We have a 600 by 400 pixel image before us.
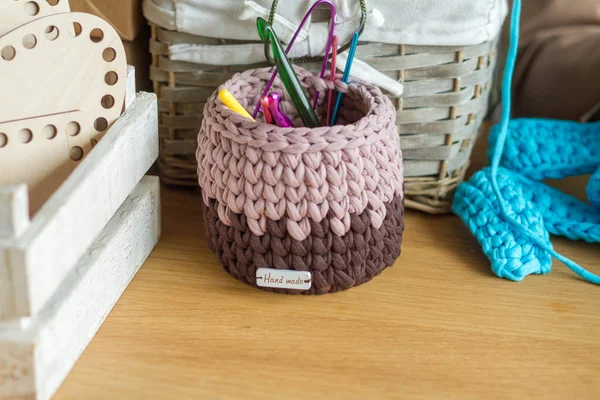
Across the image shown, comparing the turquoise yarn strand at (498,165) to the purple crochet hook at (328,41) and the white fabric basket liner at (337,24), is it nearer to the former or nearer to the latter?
the white fabric basket liner at (337,24)

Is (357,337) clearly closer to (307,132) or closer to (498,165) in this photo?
(307,132)

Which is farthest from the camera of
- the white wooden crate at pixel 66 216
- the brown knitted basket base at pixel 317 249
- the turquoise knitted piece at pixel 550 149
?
the turquoise knitted piece at pixel 550 149

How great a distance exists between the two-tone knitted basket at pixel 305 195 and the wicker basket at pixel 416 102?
7 cm

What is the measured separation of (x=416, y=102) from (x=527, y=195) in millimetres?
121

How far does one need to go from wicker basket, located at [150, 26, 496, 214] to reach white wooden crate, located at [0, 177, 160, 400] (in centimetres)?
8

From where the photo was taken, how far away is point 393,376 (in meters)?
0.41

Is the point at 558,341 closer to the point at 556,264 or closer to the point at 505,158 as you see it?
the point at 556,264

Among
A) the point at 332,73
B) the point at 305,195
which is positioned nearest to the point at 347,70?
the point at 332,73

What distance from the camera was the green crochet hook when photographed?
466 mm

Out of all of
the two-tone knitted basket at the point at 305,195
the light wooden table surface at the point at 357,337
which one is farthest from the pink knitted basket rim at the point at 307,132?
the light wooden table surface at the point at 357,337

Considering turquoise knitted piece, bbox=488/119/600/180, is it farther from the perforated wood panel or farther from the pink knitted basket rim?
the perforated wood panel

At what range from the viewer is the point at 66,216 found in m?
0.38

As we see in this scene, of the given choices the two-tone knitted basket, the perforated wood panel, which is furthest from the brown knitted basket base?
the perforated wood panel

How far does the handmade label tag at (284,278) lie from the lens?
18.1 inches
